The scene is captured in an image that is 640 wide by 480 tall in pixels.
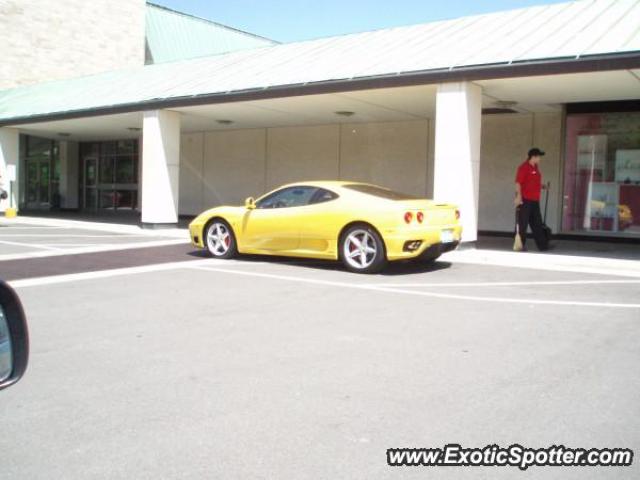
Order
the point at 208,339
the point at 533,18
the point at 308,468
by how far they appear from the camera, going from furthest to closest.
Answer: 1. the point at 533,18
2. the point at 208,339
3. the point at 308,468

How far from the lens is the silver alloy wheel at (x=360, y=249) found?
8906 mm

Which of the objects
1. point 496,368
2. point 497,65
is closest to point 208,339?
point 496,368

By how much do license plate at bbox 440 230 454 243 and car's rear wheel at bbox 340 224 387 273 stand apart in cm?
88

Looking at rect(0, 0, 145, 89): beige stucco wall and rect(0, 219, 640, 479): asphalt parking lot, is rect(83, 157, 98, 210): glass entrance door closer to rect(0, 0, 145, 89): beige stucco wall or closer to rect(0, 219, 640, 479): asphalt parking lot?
rect(0, 0, 145, 89): beige stucco wall

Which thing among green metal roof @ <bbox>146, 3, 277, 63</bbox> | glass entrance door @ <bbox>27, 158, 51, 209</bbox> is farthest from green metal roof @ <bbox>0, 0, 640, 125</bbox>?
green metal roof @ <bbox>146, 3, 277, 63</bbox>

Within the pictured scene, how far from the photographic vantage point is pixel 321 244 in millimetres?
9375

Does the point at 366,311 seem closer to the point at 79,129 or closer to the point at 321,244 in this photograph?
the point at 321,244

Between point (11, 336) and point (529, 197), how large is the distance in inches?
423

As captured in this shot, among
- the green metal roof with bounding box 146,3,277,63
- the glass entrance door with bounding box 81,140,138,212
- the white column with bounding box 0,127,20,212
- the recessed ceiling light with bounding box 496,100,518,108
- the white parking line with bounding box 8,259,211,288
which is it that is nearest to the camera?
the white parking line with bounding box 8,259,211,288

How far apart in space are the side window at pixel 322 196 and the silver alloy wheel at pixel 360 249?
28.1 inches

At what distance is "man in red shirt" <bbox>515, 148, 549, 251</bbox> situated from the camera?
1141cm

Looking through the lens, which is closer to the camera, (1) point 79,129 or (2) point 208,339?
(2) point 208,339

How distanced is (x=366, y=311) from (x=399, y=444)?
127 inches

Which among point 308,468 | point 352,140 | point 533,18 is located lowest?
point 308,468
